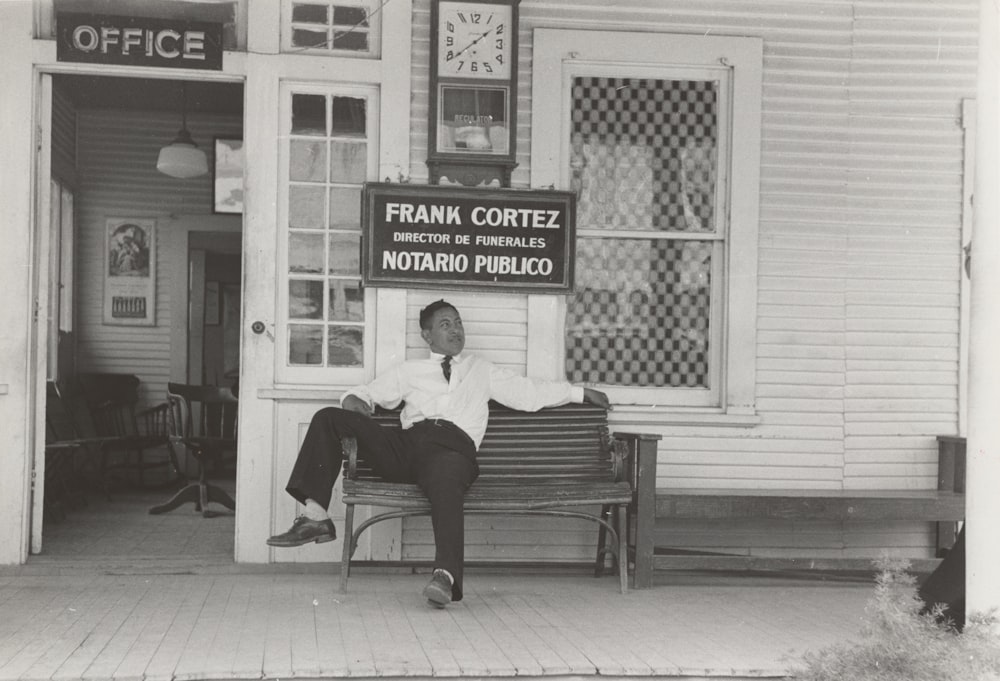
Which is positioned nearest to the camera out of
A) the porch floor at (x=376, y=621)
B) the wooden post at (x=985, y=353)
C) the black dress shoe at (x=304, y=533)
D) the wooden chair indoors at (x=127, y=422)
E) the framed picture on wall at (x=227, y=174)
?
the wooden post at (x=985, y=353)

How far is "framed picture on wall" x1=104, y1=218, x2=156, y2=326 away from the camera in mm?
9867

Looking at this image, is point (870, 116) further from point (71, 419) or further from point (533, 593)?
point (71, 419)

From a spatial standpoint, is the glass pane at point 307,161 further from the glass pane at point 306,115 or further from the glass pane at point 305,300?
the glass pane at point 305,300

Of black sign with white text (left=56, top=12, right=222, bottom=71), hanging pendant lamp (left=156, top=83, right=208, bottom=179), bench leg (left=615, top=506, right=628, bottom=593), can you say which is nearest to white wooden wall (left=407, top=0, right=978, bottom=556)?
bench leg (left=615, top=506, right=628, bottom=593)

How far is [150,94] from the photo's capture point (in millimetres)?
8992

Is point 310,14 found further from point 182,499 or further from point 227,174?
point 227,174

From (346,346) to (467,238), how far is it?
872 millimetres

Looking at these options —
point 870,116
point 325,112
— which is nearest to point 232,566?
point 325,112

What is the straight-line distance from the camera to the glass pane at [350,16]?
6039 mm

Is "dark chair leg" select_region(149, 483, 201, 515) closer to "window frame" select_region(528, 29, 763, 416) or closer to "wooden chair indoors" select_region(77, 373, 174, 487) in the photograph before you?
"wooden chair indoors" select_region(77, 373, 174, 487)

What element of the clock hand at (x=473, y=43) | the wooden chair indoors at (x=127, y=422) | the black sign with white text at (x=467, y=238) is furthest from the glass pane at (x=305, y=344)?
the wooden chair indoors at (x=127, y=422)

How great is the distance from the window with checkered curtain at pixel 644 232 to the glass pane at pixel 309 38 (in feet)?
4.57

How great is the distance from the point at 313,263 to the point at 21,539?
2050mm

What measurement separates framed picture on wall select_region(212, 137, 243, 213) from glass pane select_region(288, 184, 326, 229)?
4117 millimetres
